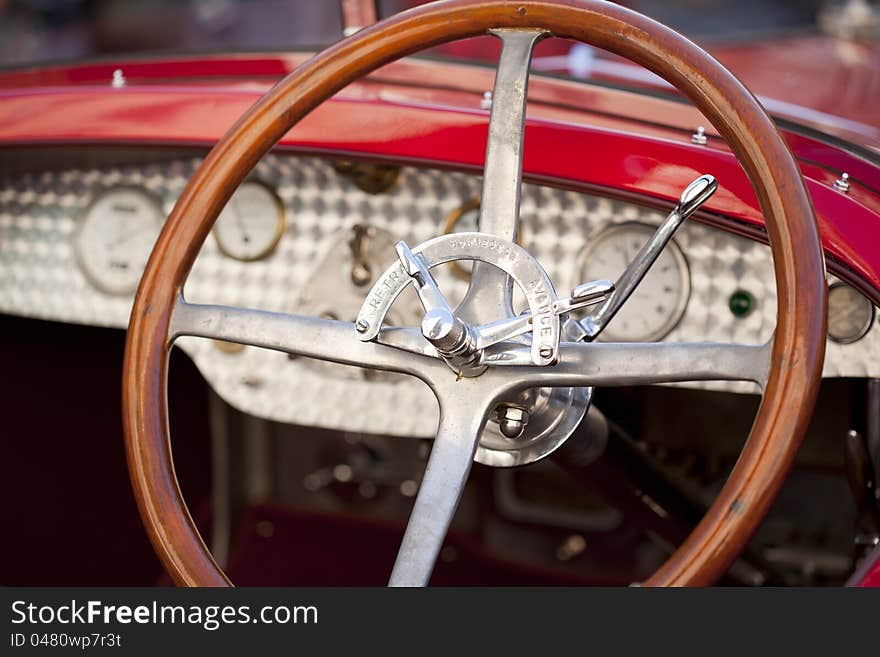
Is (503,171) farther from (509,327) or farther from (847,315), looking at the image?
(847,315)

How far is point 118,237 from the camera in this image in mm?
1646

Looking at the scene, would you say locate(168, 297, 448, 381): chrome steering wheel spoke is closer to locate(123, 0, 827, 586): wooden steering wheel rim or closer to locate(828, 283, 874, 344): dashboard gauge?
locate(123, 0, 827, 586): wooden steering wheel rim

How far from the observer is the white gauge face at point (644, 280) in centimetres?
137

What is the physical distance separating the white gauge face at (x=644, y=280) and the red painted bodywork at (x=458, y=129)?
14 centimetres

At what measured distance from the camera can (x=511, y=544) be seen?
209 cm

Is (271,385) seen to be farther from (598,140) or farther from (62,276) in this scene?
(598,140)

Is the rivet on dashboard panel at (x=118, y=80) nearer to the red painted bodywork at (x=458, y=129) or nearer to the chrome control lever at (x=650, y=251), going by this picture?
the red painted bodywork at (x=458, y=129)

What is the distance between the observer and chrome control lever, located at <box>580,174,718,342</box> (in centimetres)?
95

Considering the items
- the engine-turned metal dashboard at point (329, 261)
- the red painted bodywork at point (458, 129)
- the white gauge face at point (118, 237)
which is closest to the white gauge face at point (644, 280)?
the engine-turned metal dashboard at point (329, 261)

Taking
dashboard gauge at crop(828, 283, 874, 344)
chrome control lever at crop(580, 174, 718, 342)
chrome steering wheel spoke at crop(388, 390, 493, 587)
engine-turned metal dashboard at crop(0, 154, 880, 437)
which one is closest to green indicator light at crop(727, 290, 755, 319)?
engine-turned metal dashboard at crop(0, 154, 880, 437)

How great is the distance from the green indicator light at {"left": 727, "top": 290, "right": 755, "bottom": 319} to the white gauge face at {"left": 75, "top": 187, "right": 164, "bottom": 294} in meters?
0.77

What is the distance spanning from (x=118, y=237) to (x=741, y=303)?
0.86 m
